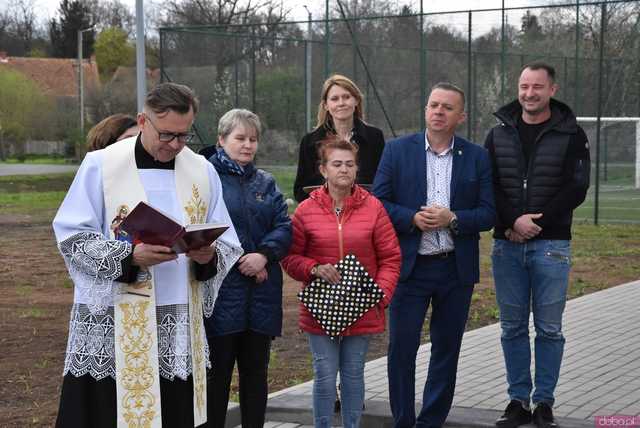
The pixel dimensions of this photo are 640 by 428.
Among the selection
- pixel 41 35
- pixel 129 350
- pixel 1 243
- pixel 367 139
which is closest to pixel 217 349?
pixel 129 350

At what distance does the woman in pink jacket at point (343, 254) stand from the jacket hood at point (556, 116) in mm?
1052

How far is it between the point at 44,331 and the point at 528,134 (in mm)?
5331

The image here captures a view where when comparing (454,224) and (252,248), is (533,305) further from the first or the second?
(252,248)

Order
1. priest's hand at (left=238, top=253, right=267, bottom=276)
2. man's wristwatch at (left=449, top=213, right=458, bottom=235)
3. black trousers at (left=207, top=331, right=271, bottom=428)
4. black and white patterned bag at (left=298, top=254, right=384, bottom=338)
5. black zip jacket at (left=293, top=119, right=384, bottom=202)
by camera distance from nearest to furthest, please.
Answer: priest's hand at (left=238, top=253, right=267, bottom=276), black trousers at (left=207, top=331, right=271, bottom=428), black and white patterned bag at (left=298, top=254, right=384, bottom=338), man's wristwatch at (left=449, top=213, right=458, bottom=235), black zip jacket at (left=293, top=119, right=384, bottom=202)

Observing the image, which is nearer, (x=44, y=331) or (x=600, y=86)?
(x=44, y=331)

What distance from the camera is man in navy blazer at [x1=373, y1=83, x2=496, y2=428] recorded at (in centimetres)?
614

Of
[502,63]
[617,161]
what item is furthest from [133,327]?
[502,63]

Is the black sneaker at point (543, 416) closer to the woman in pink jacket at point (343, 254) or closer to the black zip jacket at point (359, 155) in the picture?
the woman in pink jacket at point (343, 254)

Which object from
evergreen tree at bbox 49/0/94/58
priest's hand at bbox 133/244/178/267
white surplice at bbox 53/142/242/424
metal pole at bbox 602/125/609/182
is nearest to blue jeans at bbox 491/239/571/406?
white surplice at bbox 53/142/242/424

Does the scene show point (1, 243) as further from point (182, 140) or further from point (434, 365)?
point (182, 140)

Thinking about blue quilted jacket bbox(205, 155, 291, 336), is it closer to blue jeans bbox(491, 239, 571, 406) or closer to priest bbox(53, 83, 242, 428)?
priest bbox(53, 83, 242, 428)

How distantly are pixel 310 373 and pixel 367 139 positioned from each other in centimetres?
212

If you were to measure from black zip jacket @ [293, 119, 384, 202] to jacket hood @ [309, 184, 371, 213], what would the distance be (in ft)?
2.80

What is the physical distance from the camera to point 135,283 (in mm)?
4492
